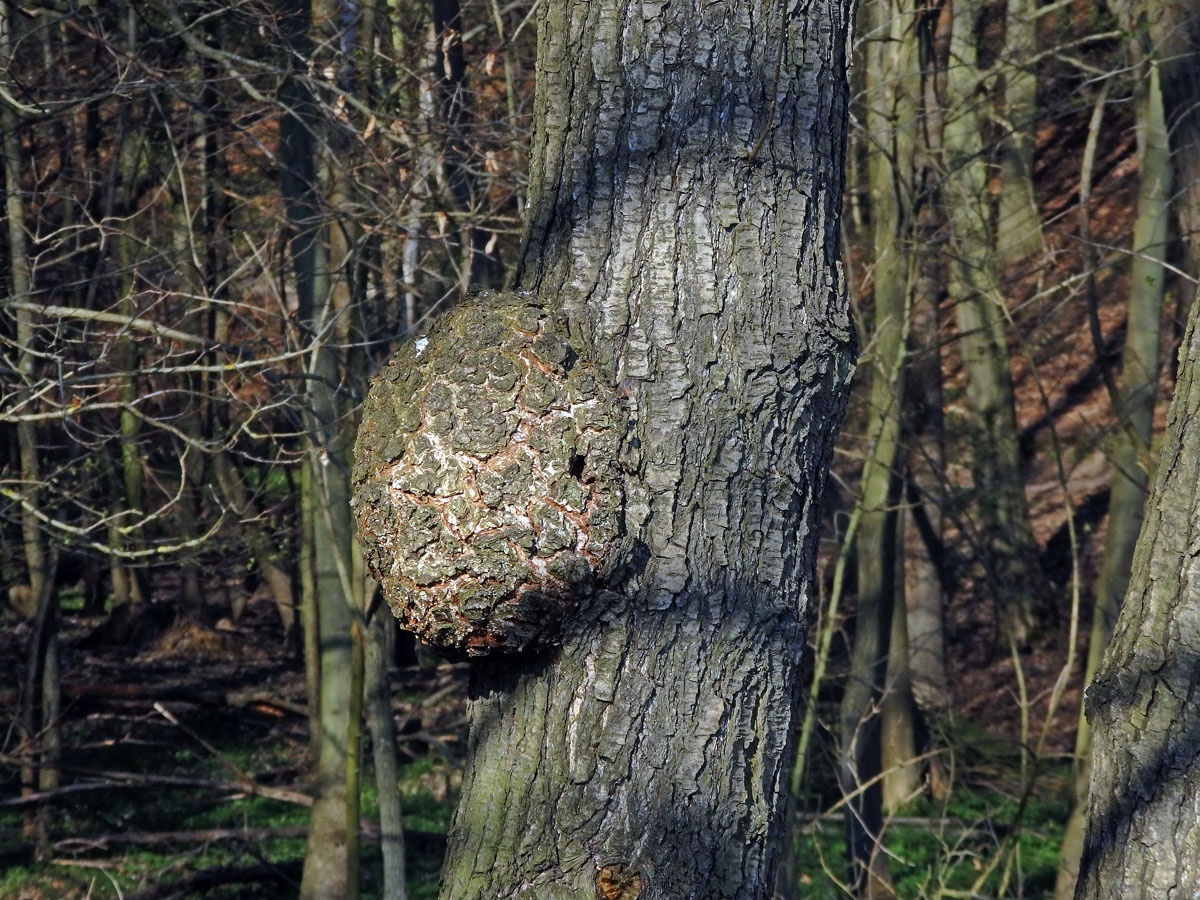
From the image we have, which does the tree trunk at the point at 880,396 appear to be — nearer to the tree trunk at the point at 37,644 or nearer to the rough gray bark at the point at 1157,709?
the rough gray bark at the point at 1157,709

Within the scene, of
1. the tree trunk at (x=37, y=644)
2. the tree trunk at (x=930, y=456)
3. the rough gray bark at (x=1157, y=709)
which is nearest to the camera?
the rough gray bark at (x=1157, y=709)

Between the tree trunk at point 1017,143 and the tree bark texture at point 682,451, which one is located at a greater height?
the tree trunk at point 1017,143

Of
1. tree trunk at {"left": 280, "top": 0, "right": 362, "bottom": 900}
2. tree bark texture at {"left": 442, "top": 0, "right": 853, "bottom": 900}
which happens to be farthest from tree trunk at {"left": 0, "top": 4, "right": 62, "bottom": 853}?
tree bark texture at {"left": 442, "top": 0, "right": 853, "bottom": 900}

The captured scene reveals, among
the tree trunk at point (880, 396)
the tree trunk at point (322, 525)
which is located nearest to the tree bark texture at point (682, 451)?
the tree trunk at point (880, 396)

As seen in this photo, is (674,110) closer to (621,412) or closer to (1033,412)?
(621,412)

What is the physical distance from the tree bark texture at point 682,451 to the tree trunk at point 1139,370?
5399mm

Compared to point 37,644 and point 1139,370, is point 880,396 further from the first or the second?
point 37,644

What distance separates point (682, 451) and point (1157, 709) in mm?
1323

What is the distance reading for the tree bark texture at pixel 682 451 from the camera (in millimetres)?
1677

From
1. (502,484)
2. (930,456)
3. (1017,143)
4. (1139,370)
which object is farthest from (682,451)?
(1017,143)

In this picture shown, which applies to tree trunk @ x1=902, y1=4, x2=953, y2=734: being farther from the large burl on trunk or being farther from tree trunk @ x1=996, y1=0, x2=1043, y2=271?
the large burl on trunk

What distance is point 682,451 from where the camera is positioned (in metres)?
1.72

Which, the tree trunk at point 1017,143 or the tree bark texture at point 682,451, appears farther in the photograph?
the tree trunk at point 1017,143

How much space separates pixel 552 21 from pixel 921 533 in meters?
10.4
